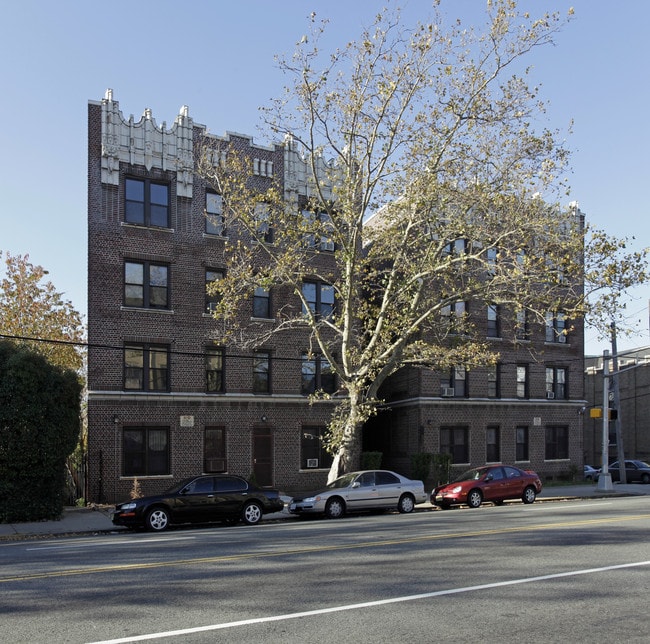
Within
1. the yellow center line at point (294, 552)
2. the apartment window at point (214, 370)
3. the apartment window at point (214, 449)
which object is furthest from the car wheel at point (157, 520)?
the apartment window at point (214, 370)

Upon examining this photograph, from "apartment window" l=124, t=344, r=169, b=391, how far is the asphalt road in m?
13.7

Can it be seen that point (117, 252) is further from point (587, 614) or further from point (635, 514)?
point (587, 614)

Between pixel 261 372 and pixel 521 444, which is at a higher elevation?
pixel 261 372

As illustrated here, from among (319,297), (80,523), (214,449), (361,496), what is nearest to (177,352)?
(214,449)

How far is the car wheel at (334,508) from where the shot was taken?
70.0 ft

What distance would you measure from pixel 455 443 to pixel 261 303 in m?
11.7

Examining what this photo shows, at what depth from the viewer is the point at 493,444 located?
Answer: 3584 centimetres

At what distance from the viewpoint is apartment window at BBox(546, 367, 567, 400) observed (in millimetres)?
37844

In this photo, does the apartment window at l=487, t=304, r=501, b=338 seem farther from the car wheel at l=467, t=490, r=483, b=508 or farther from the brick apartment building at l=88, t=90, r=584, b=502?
the car wheel at l=467, t=490, r=483, b=508

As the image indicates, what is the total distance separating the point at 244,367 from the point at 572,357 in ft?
60.0

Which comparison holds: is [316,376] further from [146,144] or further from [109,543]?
[109,543]

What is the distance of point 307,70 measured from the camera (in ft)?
70.8

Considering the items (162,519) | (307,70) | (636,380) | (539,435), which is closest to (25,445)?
(162,519)

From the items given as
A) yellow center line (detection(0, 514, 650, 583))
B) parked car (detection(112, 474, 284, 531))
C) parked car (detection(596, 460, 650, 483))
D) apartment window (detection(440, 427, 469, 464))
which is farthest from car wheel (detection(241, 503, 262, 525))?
parked car (detection(596, 460, 650, 483))
